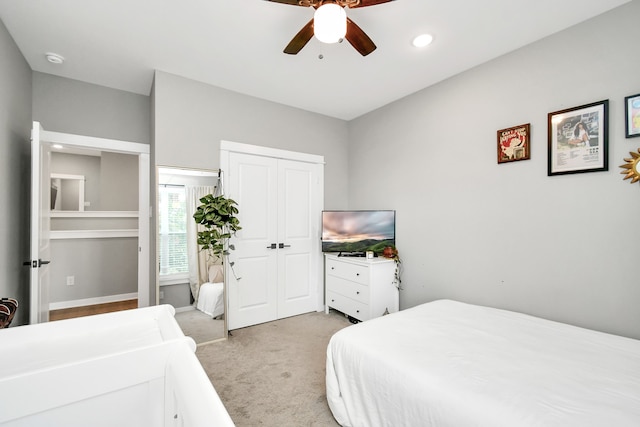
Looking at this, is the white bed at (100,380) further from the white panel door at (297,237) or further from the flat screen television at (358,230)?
the flat screen television at (358,230)

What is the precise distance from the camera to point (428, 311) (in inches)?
88.5

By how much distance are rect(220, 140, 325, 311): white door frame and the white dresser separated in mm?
286

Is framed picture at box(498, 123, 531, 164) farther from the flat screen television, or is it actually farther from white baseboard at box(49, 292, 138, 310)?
white baseboard at box(49, 292, 138, 310)

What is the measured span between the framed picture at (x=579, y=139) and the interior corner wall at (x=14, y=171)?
4054 millimetres

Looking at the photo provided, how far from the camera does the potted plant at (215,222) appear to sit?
286cm

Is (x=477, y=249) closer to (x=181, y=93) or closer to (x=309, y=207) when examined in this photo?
(x=309, y=207)

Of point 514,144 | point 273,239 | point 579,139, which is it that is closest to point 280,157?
point 273,239

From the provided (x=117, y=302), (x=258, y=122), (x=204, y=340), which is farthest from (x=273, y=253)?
(x=117, y=302)

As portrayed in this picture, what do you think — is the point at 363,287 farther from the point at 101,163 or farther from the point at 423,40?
the point at 101,163

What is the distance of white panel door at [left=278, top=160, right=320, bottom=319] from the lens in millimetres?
3574

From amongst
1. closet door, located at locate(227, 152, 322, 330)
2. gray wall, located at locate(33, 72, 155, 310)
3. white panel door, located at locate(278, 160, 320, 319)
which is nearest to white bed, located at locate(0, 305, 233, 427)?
gray wall, located at locate(33, 72, 155, 310)

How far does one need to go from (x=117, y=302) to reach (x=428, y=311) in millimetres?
4434

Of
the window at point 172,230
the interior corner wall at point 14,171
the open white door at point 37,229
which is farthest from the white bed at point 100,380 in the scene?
the window at point 172,230

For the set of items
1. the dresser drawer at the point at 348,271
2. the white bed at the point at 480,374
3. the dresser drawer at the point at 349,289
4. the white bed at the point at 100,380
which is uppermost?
the white bed at the point at 100,380
